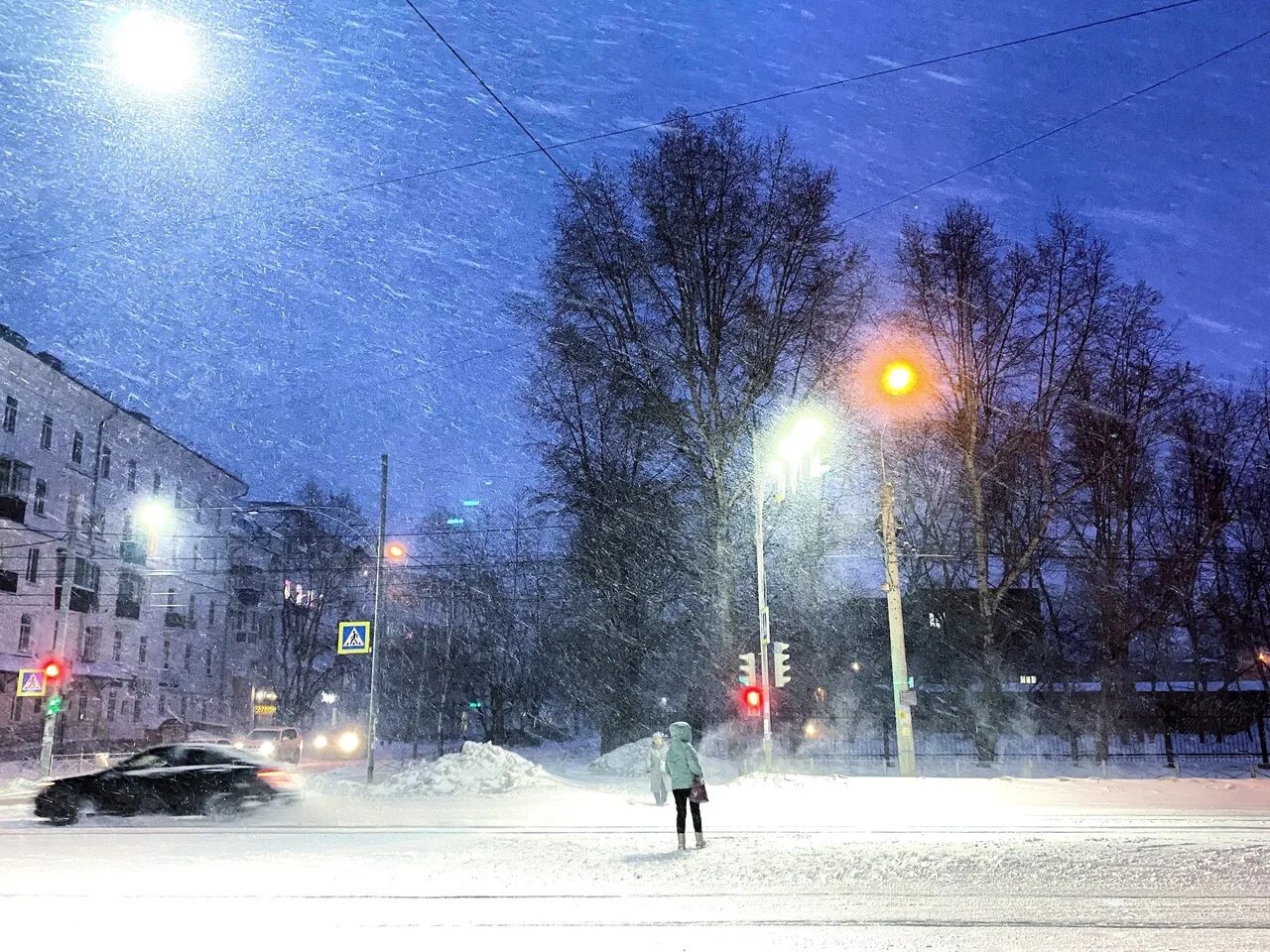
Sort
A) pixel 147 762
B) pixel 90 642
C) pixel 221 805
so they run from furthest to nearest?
pixel 90 642, pixel 147 762, pixel 221 805

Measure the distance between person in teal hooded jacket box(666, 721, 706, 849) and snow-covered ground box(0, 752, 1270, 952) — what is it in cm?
37

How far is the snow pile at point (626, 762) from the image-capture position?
2716 cm

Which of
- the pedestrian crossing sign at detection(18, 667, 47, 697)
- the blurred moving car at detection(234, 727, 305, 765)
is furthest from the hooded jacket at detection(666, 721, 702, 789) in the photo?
the blurred moving car at detection(234, 727, 305, 765)

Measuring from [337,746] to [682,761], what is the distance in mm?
43505

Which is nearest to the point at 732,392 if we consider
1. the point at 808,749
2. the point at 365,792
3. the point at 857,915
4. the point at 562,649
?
the point at 365,792

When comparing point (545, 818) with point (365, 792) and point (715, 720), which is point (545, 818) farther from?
point (715, 720)

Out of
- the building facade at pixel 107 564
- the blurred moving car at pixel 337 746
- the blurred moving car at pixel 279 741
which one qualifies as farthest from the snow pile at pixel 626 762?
the blurred moving car at pixel 337 746

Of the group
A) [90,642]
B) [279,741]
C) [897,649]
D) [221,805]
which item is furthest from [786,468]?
[90,642]

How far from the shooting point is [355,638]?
81.1 ft

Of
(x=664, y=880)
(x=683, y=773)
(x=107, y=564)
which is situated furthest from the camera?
(x=107, y=564)

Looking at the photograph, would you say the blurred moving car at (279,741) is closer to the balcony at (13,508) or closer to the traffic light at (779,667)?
the balcony at (13,508)

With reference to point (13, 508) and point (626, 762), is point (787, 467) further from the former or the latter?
point (13, 508)

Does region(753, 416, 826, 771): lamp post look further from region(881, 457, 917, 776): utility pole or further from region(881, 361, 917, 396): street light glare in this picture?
region(881, 457, 917, 776): utility pole

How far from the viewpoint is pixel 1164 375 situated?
104 feet
